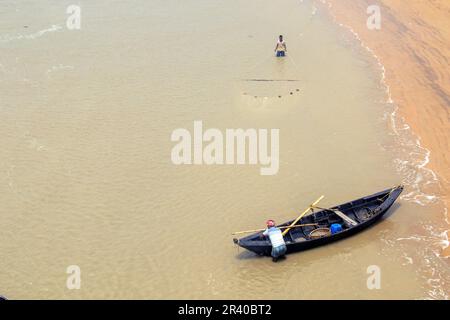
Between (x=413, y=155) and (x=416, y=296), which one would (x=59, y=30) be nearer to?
(x=413, y=155)

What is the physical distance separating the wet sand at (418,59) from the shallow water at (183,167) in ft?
3.33

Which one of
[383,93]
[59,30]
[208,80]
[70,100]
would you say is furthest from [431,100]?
[59,30]

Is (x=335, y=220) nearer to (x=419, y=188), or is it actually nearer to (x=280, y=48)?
(x=419, y=188)

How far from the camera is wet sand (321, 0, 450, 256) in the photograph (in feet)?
80.4

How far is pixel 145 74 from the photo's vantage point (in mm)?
29297

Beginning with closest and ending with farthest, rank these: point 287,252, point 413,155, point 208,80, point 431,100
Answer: point 287,252 → point 413,155 → point 431,100 → point 208,80

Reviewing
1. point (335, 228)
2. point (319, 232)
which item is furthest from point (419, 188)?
point (319, 232)

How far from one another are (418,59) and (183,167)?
51.8ft

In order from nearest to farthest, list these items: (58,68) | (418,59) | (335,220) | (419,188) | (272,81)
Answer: (335,220) < (419,188) < (272,81) < (58,68) < (418,59)

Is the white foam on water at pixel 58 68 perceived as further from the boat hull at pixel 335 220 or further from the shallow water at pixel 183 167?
the boat hull at pixel 335 220

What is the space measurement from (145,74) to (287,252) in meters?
14.6

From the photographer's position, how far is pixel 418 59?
30.0 meters

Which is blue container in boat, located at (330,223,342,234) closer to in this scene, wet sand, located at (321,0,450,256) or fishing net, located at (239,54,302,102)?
wet sand, located at (321,0,450,256)

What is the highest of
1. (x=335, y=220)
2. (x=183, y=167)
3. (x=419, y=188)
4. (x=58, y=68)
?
(x=58, y=68)
